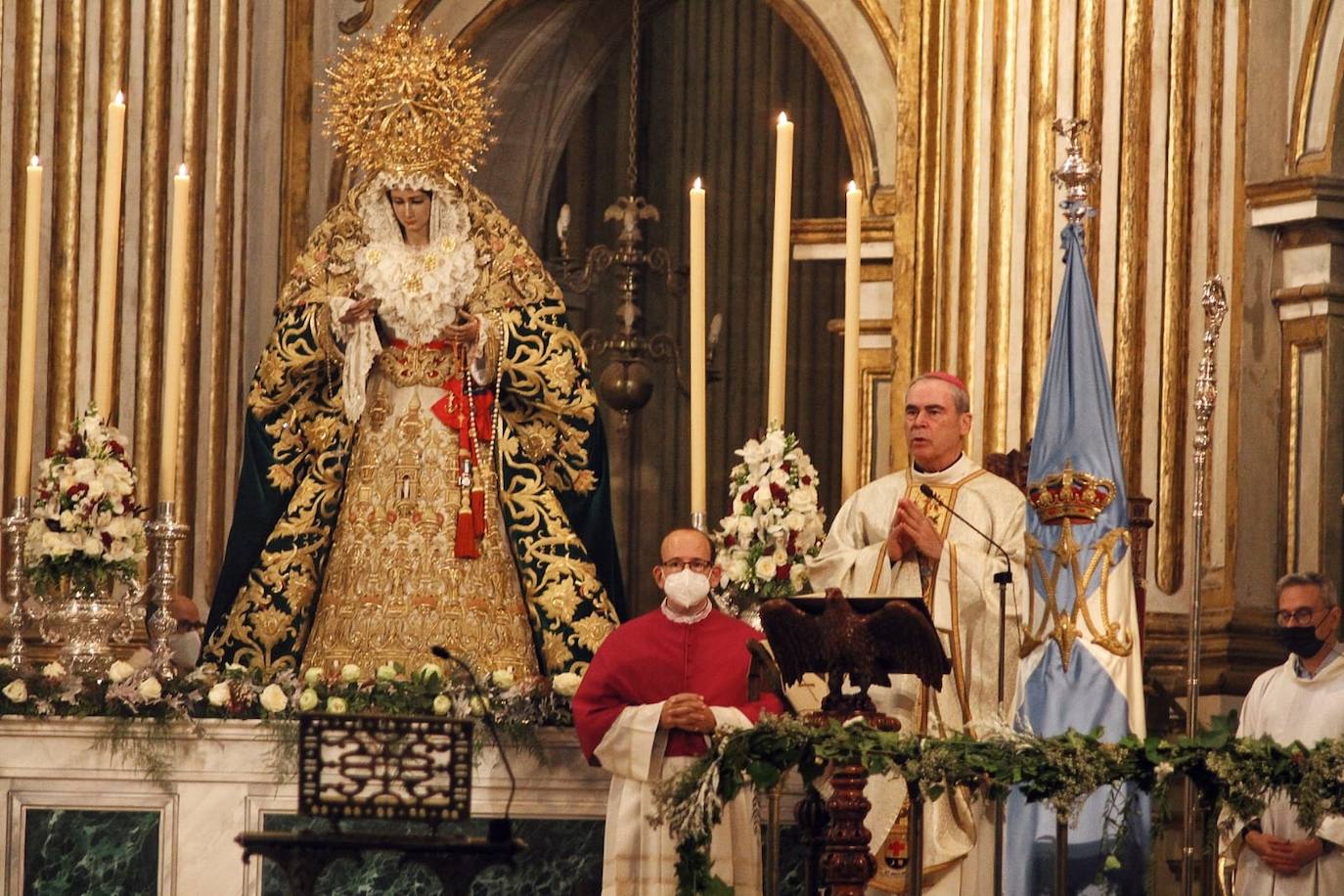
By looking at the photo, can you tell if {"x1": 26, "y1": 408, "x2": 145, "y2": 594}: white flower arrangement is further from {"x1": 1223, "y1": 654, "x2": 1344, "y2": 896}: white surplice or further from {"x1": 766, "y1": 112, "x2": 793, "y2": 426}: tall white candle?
{"x1": 1223, "y1": 654, "x2": 1344, "y2": 896}: white surplice

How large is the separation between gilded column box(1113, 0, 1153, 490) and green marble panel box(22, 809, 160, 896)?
142 inches

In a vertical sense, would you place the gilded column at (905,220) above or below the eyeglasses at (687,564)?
above

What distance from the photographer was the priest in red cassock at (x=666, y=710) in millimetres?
7371

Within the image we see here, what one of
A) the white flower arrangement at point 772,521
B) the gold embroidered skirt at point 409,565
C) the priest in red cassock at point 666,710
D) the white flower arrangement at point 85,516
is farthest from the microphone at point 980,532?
the white flower arrangement at point 85,516

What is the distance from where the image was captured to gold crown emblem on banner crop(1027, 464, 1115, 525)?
753 centimetres

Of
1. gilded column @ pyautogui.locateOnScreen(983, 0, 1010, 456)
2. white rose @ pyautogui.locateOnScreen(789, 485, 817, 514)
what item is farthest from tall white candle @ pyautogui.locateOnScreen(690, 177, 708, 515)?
gilded column @ pyautogui.locateOnScreen(983, 0, 1010, 456)

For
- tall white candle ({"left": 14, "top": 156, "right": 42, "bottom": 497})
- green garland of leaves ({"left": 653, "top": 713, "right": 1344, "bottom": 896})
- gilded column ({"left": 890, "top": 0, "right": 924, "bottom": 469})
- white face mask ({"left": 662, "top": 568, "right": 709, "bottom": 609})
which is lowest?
green garland of leaves ({"left": 653, "top": 713, "right": 1344, "bottom": 896})

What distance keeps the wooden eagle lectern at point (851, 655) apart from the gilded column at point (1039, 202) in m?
3.05

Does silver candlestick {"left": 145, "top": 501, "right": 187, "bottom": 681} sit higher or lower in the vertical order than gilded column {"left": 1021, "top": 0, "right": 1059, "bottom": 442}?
lower

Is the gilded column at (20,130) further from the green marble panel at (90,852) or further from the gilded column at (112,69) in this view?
the green marble panel at (90,852)

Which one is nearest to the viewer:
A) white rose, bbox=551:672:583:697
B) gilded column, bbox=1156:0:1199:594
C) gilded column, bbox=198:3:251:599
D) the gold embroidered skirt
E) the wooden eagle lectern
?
the wooden eagle lectern

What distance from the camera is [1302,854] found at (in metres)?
7.75

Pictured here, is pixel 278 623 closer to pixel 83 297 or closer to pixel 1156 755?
pixel 83 297

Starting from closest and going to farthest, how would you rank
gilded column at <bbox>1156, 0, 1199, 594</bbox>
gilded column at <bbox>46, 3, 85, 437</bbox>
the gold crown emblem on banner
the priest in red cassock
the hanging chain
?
the priest in red cassock < the gold crown emblem on banner < gilded column at <bbox>1156, 0, 1199, 594</bbox> < gilded column at <bbox>46, 3, 85, 437</bbox> < the hanging chain
